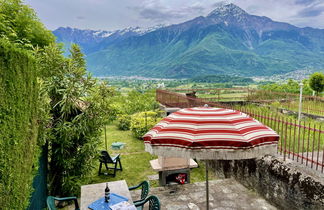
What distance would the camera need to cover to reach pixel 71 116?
5160mm

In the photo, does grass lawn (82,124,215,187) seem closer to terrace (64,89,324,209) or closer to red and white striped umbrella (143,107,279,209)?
terrace (64,89,324,209)

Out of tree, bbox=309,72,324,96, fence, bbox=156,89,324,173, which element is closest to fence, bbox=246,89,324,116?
fence, bbox=156,89,324,173

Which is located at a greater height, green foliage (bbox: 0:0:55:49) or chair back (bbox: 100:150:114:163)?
green foliage (bbox: 0:0:55:49)

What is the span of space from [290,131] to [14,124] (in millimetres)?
4682

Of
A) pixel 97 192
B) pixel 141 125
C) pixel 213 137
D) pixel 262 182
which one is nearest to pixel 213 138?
pixel 213 137

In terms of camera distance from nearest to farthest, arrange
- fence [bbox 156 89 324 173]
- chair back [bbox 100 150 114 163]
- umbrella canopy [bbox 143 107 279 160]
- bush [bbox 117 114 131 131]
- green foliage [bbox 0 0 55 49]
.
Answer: umbrella canopy [bbox 143 107 279 160], fence [bbox 156 89 324 173], chair back [bbox 100 150 114 163], bush [bbox 117 114 131 131], green foliage [bbox 0 0 55 49]

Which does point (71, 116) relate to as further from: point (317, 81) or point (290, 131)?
point (317, 81)

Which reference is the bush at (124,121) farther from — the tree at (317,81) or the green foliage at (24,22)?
the tree at (317,81)

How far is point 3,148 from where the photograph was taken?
209 centimetres

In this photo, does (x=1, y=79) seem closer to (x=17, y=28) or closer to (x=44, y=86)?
(x=44, y=86)

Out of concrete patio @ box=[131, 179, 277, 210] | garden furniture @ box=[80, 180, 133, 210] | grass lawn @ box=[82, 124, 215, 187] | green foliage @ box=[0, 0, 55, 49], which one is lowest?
grass lawn @ box=[82, 124, 215, 187]

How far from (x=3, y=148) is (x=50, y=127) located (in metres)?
2.75

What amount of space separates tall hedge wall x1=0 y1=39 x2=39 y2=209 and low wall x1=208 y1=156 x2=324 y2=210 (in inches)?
166

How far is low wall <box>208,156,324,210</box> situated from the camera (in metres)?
3.82
